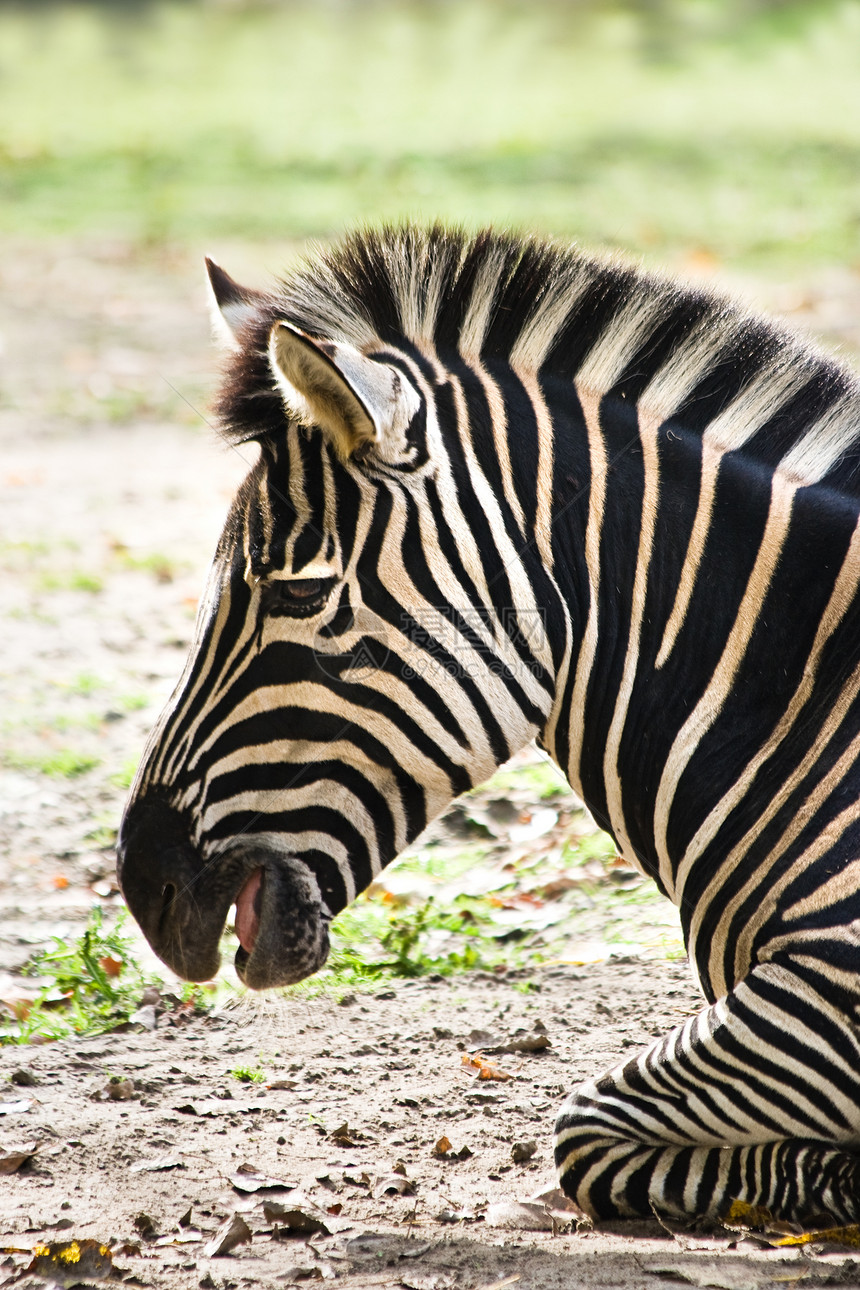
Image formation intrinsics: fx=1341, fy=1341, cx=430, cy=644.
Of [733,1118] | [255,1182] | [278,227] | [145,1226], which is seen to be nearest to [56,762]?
[255,1182]

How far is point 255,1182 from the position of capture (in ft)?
12.1

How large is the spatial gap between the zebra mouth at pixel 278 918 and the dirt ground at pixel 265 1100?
70 cm

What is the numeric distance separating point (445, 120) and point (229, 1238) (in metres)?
28.9

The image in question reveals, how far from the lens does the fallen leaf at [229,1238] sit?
3.29 meters

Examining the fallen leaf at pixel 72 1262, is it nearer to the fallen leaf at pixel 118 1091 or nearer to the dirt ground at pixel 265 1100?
the dirt ground at pixel 265 1100

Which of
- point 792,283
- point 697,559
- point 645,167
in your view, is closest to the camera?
point 697,559

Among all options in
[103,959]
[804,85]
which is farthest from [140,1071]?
[804,85]

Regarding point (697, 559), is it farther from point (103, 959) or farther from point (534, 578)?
point (103, 959)

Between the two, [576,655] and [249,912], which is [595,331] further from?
[249,912]

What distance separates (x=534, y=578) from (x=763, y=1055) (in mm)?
1214

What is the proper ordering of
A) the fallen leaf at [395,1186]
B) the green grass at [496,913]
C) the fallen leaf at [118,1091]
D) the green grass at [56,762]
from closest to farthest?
the fallen leaf at [395,1186] < the fallen leaf at [118,1091] < the green grass at [496,913] < the green grass at [56,762]

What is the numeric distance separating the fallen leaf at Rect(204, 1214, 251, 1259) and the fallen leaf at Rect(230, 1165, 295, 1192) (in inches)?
9.7

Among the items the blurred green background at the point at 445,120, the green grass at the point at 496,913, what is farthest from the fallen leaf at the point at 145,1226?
the blurred green background at the point at 445,120

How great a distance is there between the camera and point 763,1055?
3.05m
